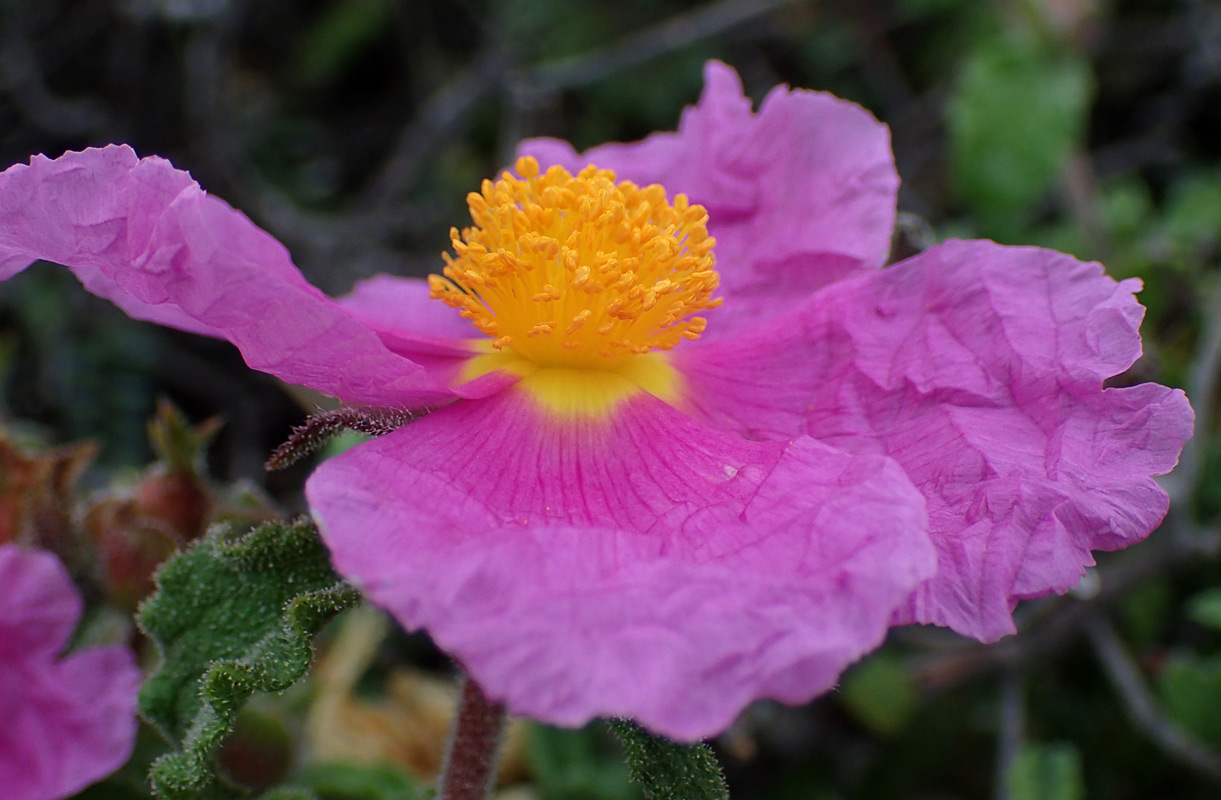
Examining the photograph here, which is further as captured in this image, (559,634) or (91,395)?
(91,395)

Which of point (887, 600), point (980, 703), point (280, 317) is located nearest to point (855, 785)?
point (980, 703)

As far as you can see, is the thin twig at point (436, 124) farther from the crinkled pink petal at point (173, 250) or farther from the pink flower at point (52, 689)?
the crinkled pink petal at point (173, 250)

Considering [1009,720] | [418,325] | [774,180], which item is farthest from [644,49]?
[1009,720]

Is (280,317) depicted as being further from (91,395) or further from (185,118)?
(185,118)

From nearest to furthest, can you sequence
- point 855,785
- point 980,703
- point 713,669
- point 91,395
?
point 713,669
point 855,785
point 980,703
point 91,395

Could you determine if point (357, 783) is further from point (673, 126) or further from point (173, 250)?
point (673, 126)

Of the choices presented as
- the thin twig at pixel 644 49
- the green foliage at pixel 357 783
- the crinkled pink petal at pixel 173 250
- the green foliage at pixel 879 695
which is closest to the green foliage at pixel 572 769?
the green foliage at pixel 357 783

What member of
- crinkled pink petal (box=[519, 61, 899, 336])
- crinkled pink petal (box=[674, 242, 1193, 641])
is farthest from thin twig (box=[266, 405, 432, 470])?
crinkled pink petal (box=[519, 61, 899, 336])

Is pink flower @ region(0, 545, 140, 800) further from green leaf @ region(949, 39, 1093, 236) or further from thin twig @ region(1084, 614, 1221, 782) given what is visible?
green leaf @ region(949, 39, 1093, 236)
